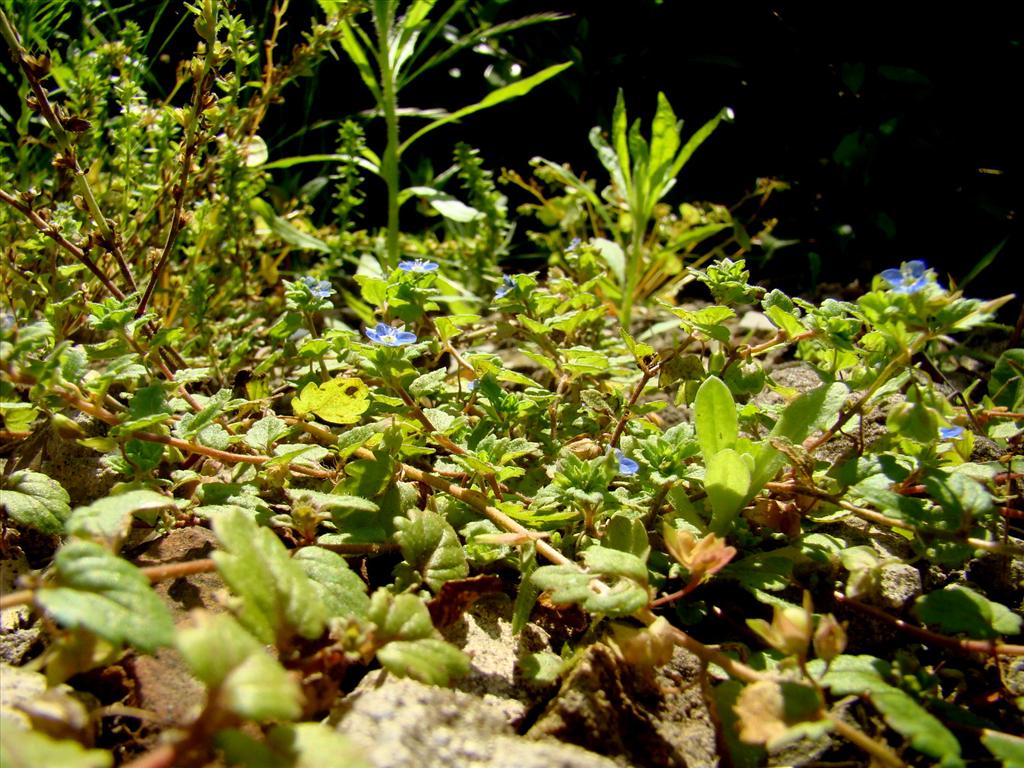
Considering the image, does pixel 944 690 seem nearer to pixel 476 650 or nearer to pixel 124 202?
pixel 476 650

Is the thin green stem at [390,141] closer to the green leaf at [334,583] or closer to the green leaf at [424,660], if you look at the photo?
the green leaf at [334,583]

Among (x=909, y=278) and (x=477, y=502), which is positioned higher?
(x=909, y=278)

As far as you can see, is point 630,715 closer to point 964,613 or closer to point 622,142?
point 964,613

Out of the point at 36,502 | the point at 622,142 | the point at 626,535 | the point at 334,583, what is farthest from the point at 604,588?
the point at 622,142

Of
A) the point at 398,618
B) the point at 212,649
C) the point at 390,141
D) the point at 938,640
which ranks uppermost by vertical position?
the point at 390,141

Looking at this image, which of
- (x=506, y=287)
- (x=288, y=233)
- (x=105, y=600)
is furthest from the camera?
(x=288, y=233)

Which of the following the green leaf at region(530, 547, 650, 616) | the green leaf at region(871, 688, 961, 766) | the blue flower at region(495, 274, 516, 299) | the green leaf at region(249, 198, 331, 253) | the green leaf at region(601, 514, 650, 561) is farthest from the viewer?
the green leaf at region(249, 198, 331, 253)

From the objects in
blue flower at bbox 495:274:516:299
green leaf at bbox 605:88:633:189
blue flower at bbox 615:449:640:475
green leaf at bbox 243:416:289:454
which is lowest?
blue flower at bbox 615:449:640:475

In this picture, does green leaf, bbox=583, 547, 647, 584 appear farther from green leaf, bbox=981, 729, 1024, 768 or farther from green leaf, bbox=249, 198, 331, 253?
green leaf, bbox=249, 198, 331, 253

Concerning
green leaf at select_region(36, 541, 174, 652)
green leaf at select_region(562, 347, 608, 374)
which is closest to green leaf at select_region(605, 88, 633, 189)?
green leaf at select_region(562, 347, 608, 374)
